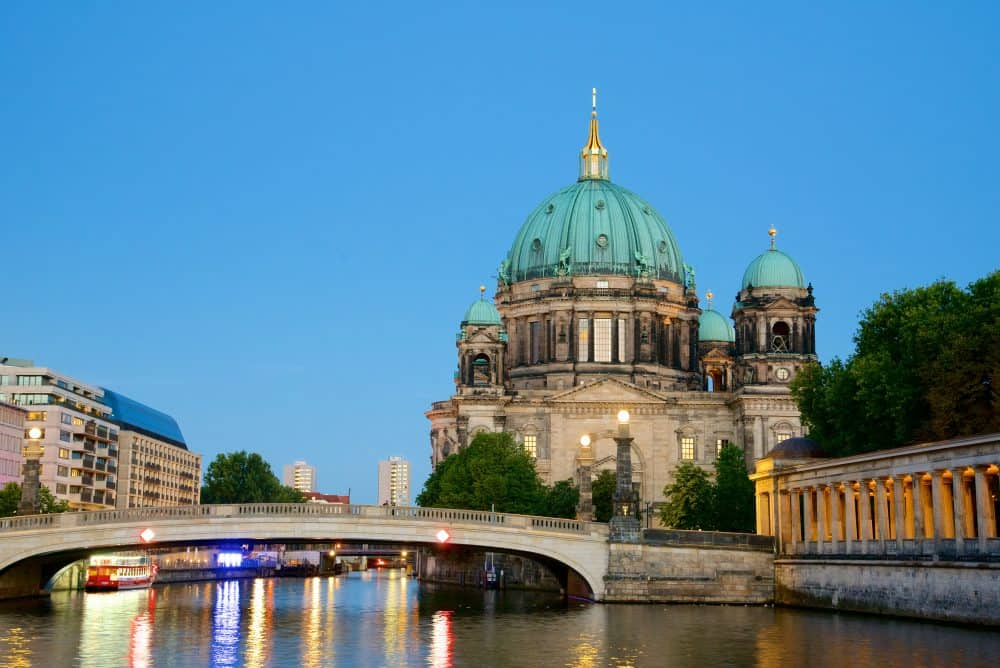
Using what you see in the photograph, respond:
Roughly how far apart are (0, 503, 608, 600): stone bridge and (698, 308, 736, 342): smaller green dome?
8141 cm

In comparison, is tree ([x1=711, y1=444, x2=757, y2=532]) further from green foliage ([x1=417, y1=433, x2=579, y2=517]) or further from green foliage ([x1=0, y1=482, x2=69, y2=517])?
green foliage ([x1=0, y1=482, x2=69, y2=517])

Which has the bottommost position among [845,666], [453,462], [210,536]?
[845,666]

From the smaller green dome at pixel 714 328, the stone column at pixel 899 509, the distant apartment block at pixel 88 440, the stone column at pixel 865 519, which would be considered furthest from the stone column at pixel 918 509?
the smaller green dome at pixel 714 328

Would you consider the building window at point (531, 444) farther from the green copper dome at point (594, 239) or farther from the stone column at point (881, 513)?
the stone column at point (881, 513)

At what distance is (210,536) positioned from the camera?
71562 mm

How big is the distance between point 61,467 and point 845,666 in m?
112

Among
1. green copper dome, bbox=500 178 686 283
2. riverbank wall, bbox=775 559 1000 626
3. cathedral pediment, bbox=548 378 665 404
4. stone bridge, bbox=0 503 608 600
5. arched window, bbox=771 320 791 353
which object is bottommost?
riverbank wall, bbox=775 559 1000 626

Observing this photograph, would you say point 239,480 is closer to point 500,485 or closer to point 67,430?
point 67,430

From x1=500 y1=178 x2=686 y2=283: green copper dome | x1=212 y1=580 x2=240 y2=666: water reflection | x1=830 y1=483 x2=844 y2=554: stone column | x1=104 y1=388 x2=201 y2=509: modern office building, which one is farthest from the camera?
x1=104 y1=388 x2=201 y2=509: modern office building

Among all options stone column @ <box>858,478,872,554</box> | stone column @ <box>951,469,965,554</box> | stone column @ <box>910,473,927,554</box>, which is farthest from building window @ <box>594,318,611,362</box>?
stone column @ <box>951,469,965,554</box>

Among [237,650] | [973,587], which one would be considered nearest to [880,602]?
[973,587]

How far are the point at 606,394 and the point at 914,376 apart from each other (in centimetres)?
5752

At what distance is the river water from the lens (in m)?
43.7

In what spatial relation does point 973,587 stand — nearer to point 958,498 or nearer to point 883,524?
point 958,498
